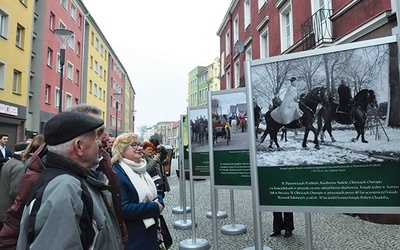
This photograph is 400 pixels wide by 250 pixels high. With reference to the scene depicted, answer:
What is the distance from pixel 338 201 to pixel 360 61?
1.08m

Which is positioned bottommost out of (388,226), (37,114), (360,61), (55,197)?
(388,226)

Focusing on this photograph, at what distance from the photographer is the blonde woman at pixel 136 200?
293 centimetres

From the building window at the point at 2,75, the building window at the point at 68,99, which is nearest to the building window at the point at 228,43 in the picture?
the building window at the point at 68,99

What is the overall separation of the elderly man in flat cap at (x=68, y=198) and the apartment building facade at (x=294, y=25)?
18.3 ft

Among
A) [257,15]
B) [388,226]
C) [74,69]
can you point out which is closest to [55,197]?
[388,226]

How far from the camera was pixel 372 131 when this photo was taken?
226cm

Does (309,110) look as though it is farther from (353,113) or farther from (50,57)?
(50,57)

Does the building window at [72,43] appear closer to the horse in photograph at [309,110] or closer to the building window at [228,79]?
the building window at [228,79]

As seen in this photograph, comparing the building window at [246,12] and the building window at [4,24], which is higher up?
the building window at [246,12]

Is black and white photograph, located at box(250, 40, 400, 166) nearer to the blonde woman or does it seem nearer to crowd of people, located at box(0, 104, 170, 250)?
the blonde woman

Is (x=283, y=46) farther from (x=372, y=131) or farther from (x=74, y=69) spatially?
(x=74, y=69)

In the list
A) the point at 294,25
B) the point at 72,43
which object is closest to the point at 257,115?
the point at 294,25

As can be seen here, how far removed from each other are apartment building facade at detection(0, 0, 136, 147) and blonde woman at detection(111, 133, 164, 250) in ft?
27.3

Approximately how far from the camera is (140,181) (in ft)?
10.4
